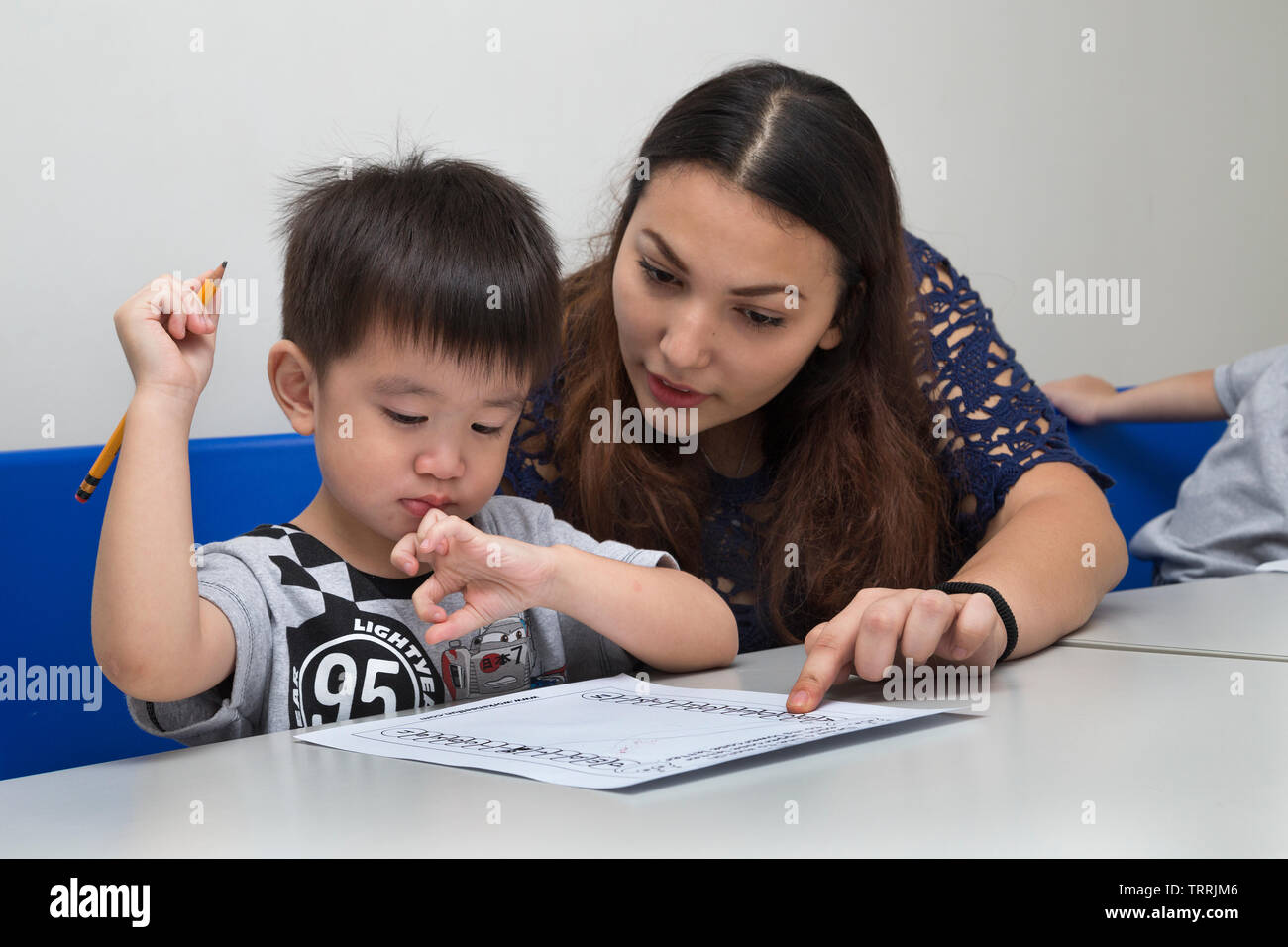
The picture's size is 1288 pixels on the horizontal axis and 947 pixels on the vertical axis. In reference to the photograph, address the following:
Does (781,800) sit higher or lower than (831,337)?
lower

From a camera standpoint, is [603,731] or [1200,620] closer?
[603,731]

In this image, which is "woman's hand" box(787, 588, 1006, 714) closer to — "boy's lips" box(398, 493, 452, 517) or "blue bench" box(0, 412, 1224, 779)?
"boy's lips" box(398, 493, 452, 517)

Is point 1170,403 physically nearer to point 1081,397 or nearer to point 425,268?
point 1081,397

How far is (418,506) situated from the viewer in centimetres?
90

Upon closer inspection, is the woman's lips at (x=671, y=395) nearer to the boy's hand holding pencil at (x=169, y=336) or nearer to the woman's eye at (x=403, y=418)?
the woman's eye at (x=403, y=418)

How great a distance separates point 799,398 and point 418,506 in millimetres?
563

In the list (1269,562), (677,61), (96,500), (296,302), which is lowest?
(1269,562)

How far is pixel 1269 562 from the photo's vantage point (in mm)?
1496

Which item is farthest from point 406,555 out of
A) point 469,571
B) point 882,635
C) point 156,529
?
point 882,635

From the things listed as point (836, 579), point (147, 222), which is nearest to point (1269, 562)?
point (836, 579)

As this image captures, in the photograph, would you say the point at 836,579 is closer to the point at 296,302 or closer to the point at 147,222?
the point at 296,302

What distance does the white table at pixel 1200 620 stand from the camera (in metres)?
0.99
